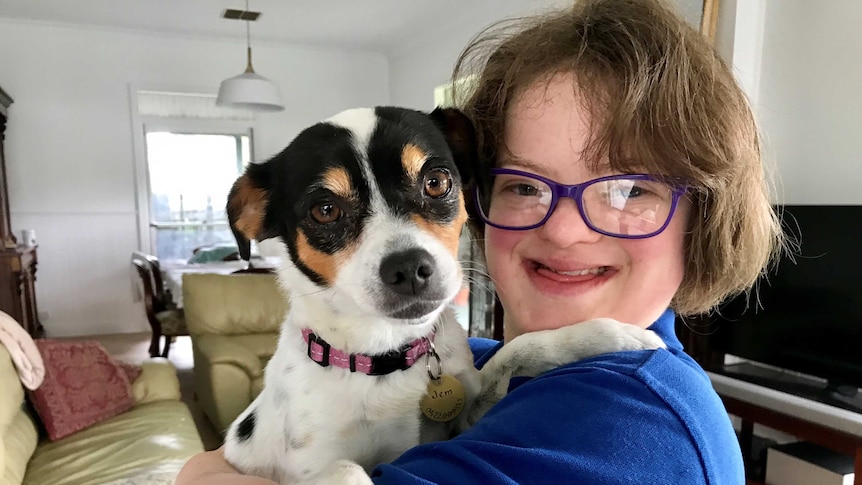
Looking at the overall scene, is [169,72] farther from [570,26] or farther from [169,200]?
[570,26]

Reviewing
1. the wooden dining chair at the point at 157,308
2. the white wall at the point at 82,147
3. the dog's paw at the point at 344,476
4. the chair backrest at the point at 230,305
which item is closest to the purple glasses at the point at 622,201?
the dog's paw at the point at 344,476

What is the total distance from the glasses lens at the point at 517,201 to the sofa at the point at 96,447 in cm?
206

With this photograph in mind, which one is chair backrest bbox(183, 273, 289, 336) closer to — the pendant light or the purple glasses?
the pendant light

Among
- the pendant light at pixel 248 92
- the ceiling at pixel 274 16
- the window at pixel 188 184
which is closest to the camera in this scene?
the pendant light at pixel 248 92

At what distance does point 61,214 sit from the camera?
6.89 metres

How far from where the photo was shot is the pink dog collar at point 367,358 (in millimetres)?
1063

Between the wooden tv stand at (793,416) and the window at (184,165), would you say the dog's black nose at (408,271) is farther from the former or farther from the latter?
the window at (184,165)

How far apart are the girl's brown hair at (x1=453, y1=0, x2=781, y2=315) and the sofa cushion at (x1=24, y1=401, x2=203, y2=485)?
2387 mm

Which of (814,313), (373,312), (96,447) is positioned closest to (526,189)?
(373,312)

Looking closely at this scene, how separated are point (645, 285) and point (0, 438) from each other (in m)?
2.57

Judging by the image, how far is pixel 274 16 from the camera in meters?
6.48

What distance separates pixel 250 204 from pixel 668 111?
0.84m

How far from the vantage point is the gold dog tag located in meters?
1.03

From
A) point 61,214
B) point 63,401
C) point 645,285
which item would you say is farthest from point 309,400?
point 61,214
